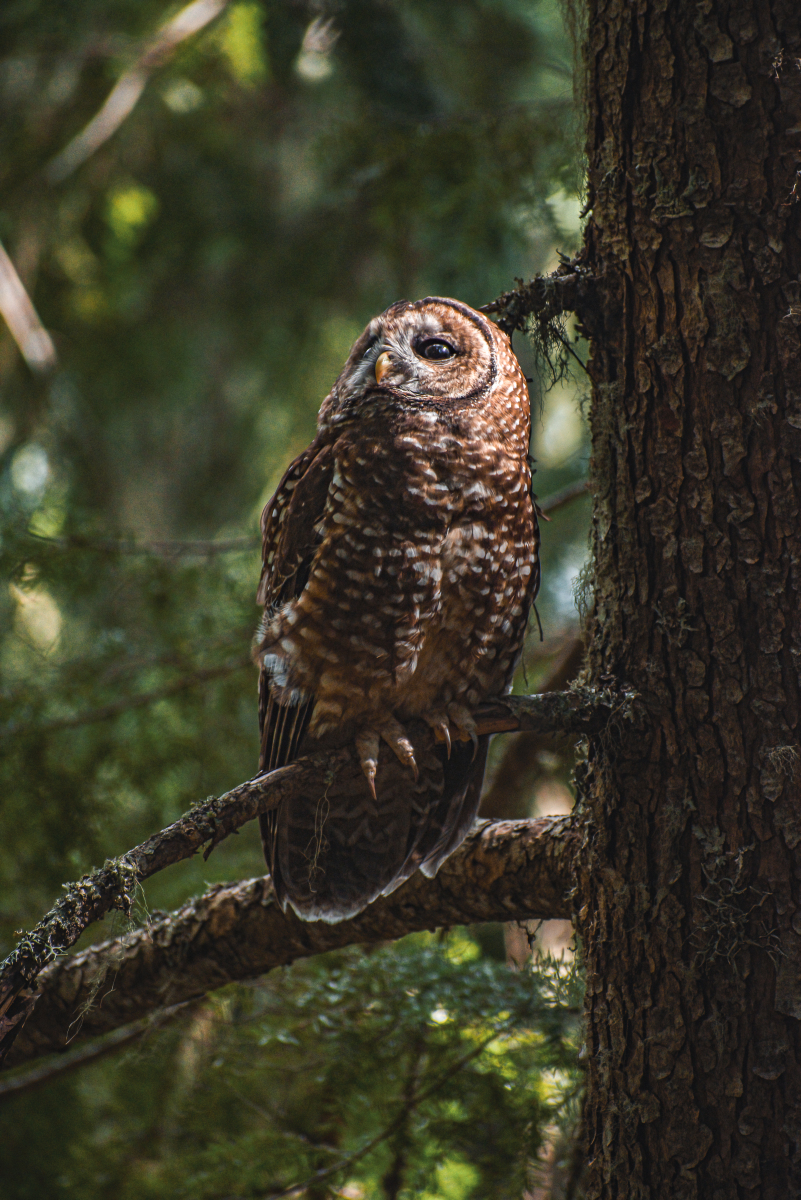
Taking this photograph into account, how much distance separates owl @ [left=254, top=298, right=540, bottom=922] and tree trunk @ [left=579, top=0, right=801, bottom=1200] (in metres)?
0.43

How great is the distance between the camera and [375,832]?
7.86 feet

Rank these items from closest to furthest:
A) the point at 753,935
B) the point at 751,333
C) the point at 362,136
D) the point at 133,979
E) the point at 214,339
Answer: the point at 753,935 → the point at 751,333 → the point at 133,979 → the point at 362,136 → the point at 214,339

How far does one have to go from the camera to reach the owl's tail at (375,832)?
229cm

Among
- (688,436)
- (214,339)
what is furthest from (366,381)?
(214,339)

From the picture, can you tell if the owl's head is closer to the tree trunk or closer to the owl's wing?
the owl's wing

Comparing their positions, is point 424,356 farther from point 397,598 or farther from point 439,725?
point 439,725

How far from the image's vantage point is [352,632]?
2.11 m

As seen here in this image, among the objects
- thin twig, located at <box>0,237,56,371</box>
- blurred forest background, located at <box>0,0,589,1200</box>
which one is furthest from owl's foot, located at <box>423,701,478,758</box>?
thin twig, located at <box>0,237,56,371</box>

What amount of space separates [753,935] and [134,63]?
4361mm

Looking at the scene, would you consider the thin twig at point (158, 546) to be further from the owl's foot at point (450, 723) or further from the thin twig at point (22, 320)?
the owl's foot at point (450, 723)

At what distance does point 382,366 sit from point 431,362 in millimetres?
138

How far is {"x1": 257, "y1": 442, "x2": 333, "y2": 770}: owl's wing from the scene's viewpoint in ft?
7.32

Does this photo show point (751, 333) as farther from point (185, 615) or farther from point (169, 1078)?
point (169, 1078)

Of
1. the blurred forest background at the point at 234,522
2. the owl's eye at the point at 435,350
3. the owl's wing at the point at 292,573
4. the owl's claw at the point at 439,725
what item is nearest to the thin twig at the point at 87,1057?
the blurred forest background at the point at 234,522
